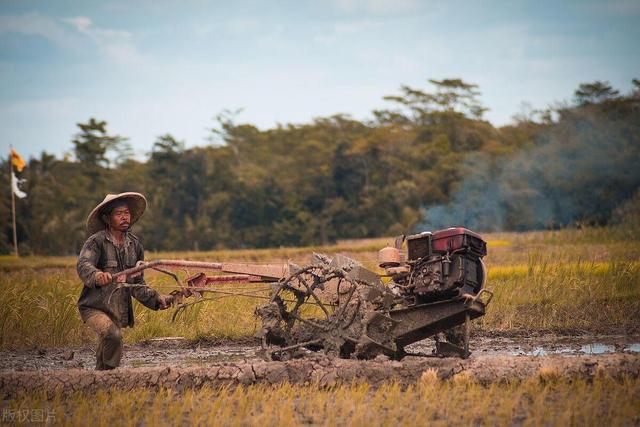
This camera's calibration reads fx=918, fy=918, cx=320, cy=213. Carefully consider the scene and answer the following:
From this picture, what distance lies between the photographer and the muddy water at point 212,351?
391 inches

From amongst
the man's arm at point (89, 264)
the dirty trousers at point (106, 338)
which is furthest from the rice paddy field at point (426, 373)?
the man's arm at point (89, 264)

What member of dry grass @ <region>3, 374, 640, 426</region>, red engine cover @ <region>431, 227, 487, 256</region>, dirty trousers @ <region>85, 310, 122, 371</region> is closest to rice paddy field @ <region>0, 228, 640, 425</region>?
dry grass @ <region>3, 374, 640, 426</region>

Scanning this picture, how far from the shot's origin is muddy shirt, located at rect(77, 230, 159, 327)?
26.1 feet

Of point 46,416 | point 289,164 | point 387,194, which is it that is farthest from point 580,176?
point 46,416

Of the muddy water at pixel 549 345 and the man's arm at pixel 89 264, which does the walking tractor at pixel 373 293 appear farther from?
the muddy water at pixel 549 345

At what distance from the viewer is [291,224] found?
3972 cm

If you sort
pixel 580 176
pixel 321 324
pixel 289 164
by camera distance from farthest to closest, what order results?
pixel 289 164, pixel 580 176, pixel 321 324

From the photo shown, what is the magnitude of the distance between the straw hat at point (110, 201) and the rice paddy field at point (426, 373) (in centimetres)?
145

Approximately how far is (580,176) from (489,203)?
11.6 ft

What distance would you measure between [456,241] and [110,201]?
10.2 ft

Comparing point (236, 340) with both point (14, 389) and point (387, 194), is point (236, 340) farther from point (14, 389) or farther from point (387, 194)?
point (387, 194)

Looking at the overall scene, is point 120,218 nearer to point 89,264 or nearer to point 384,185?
point 89,264

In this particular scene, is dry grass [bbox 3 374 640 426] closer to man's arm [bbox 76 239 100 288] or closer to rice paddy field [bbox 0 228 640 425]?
rice paddy field [bbox 0 228 640 425]

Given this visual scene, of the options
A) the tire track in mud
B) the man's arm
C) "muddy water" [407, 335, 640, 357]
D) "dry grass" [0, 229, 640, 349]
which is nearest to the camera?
the tire track in mud
